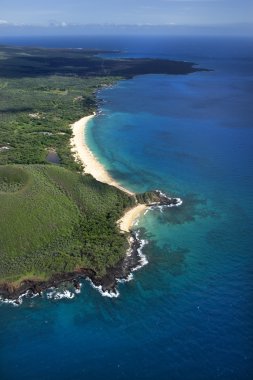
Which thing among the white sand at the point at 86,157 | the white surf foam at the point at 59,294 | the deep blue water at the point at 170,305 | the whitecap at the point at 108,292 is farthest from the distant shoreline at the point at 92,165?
the white surf foam at the point at 59,294

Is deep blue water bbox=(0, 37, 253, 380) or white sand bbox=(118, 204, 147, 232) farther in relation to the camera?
white sand bbox=(118, 204, 147, 232)

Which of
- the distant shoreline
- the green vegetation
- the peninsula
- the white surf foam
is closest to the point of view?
the white surf foam

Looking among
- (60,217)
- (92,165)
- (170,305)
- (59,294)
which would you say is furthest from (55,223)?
(92,165)

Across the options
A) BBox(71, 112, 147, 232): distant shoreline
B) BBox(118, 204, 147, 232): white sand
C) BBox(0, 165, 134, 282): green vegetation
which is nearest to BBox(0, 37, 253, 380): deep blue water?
BBox(118, 204, 147, 232): white sand

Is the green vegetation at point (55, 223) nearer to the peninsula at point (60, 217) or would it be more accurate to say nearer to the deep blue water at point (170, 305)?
the peninsula at point (60, 217)

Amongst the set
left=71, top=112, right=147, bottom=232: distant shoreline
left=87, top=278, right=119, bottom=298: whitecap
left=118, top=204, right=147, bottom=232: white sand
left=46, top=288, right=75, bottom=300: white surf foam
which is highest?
left=71, top=112, right=147, bottom=232: distant shoreline

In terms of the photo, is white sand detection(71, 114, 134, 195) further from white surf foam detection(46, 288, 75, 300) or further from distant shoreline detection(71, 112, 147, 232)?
white surf foam detection(46, 288, 75, 300)

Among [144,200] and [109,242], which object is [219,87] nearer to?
[144,200]

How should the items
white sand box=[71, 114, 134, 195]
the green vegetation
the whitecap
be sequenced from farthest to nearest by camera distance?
white sand box=[71, 114, 134, 195] → the green vegetation → the whitecap
